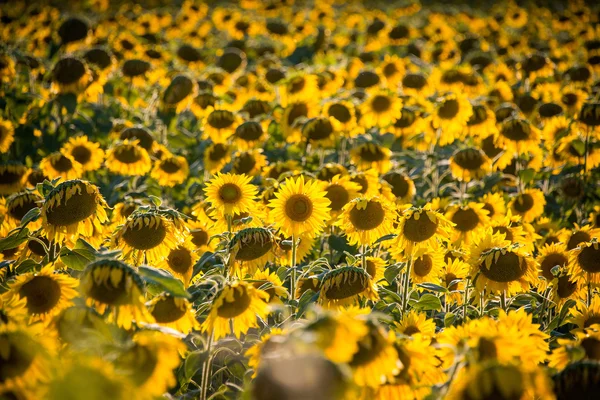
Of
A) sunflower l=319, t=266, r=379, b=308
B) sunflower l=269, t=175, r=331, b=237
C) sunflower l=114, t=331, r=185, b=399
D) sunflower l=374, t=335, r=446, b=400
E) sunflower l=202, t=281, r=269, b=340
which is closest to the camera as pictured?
sunflower l=114, t=331, r=185, b=399

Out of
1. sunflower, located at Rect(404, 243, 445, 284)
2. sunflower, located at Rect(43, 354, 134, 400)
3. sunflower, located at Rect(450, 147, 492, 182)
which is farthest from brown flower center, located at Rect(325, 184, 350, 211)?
sunflower, located at Rect(43, 354, 134, 400)

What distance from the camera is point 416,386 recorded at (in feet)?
5.97

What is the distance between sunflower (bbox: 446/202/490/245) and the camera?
12.2ft

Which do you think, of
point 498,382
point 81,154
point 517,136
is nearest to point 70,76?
point 81,154

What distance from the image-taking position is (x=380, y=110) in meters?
5.55

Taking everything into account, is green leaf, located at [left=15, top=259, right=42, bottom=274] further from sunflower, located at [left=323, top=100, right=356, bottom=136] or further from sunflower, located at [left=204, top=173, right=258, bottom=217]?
sunflower, located at [left=323, top=100, right=356, bottom=136]

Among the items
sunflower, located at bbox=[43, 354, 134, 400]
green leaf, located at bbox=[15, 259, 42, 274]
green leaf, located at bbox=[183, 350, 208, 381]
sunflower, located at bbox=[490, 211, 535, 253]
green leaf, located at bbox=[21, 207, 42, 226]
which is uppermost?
sunflower, located at bbox=[490, 211, 535, 253]

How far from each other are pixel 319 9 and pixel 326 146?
949cm

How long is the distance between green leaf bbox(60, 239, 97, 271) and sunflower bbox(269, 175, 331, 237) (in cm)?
90

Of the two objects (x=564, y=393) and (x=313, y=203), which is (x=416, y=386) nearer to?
(x=564, y=393)

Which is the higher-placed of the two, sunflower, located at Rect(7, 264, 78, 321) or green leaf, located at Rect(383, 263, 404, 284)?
green leaf, located at Rect(383, 263, 404, 284)

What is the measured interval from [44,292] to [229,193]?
1.30m

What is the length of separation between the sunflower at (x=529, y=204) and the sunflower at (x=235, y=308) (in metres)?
2.81

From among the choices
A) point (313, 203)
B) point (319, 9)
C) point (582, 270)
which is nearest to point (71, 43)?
point (313, 203)
